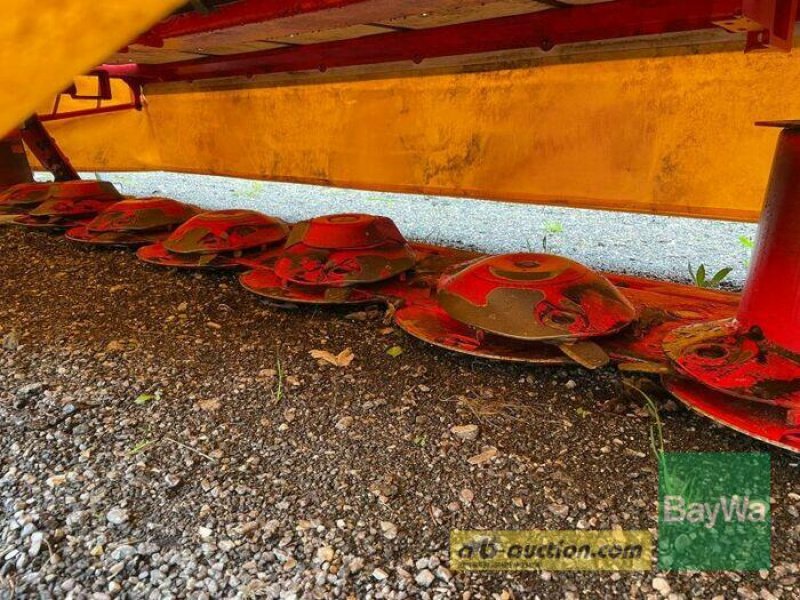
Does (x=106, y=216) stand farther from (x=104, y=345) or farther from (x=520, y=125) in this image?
(x=520, y=125)

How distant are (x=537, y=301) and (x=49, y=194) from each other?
375cm

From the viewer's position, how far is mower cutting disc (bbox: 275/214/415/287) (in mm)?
2318

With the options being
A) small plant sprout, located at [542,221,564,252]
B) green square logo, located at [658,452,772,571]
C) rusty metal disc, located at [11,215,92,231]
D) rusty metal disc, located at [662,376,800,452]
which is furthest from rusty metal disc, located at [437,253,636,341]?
rusty metal disc, located at [11,215,92,231]

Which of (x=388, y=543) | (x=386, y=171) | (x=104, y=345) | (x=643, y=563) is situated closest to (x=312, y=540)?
A: (x=388, y=543)

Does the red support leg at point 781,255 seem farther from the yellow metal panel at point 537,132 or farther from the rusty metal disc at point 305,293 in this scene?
the rusty metal disc at point 305,293

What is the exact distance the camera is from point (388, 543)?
45.2 inches

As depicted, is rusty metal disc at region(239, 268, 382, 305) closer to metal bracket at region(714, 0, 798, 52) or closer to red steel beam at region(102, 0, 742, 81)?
red steel beam at region(102, 0, 742, 81)

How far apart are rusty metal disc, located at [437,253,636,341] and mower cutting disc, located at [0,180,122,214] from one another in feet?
10.5

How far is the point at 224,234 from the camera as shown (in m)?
2.86

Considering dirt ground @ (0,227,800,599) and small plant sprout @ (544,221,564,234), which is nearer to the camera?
dirt ground @ (0,227,800,599)

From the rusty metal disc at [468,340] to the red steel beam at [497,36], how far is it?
0.98 meters

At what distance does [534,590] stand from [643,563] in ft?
0.77

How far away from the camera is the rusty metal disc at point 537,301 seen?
5.52 ft

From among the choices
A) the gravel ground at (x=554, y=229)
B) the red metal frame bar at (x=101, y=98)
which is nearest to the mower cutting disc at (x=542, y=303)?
the gravel ground at (x=554, y=229)
